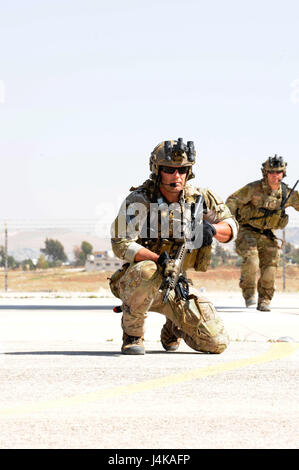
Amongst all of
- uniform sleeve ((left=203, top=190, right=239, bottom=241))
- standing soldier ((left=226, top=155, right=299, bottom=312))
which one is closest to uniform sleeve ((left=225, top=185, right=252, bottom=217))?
standing soldier ((left=226, top=155, right=299, bottom=312))

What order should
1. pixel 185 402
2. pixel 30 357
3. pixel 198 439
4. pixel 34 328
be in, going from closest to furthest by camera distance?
1. pixel 198 439
2. pixel 185 402
3. pixel 30 357
4. pixel 34 328

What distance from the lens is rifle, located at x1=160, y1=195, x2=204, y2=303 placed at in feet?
25.8

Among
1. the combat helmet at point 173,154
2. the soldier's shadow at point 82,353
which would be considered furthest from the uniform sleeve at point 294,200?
the combat helmet at point 173,154

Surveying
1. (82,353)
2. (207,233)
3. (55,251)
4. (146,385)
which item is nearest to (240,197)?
(82,353)

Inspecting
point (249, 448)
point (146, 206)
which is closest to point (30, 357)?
point (146, 206)

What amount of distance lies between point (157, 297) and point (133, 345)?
46 centimetres

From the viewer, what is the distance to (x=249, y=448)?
429cm

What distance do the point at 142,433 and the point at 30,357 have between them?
145 inches

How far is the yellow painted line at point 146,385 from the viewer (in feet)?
17.9

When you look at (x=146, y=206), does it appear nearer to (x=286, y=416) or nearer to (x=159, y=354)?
(x=159, y=354)

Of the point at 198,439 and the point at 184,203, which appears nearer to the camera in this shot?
the point at 198,439

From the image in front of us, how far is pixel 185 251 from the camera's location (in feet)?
26.5

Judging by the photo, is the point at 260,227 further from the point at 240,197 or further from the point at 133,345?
the point at 133,345

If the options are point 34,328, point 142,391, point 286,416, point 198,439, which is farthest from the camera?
point 34,328
